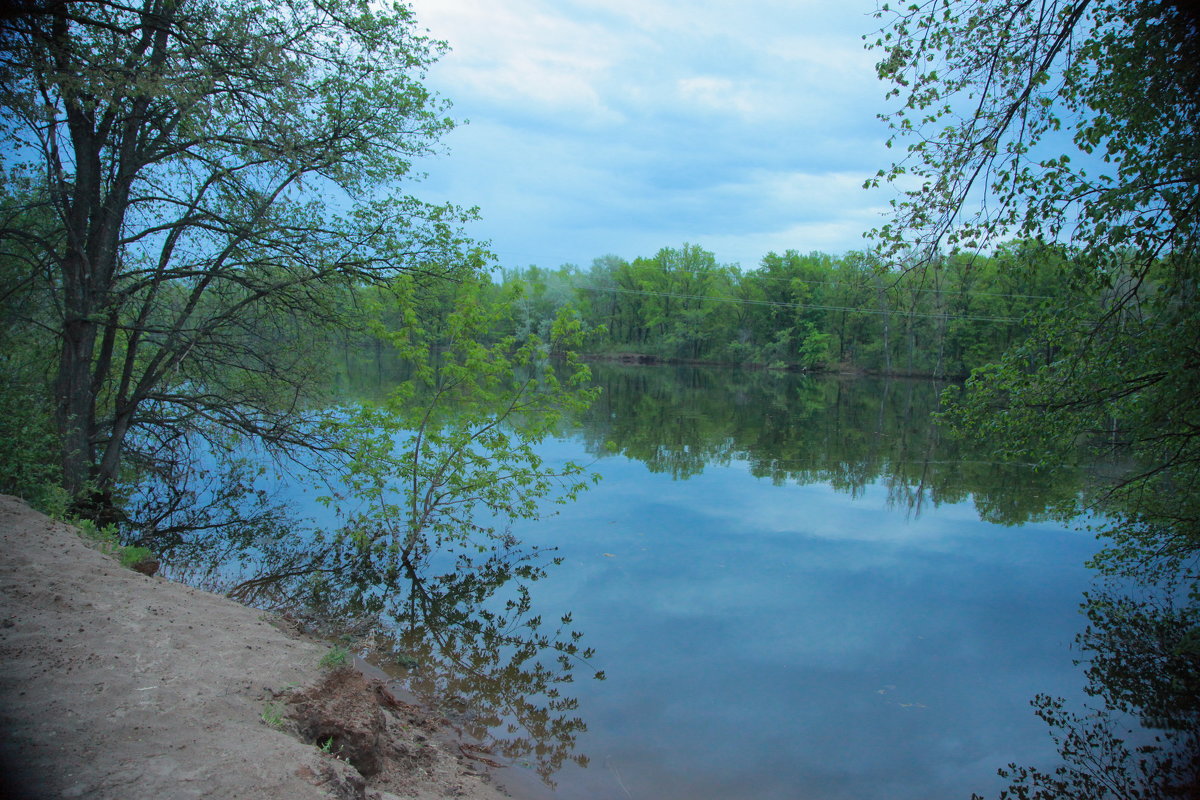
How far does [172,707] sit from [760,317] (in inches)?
3478

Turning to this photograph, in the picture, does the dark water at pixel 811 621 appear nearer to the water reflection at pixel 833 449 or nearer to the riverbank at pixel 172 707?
the water reflection at pixel 833 449

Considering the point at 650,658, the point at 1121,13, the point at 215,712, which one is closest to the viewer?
the point at 215,712

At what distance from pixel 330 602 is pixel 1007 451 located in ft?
31.8

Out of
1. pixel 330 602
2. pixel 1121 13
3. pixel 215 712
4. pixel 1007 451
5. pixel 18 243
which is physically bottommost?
pixel 330 602

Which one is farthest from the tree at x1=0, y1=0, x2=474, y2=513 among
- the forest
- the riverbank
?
the riverbank

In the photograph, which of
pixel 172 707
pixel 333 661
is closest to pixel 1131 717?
pixel 333 661

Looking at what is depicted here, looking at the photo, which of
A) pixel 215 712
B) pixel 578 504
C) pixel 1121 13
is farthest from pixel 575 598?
pixel 1121 13

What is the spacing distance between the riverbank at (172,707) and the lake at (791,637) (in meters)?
1.47

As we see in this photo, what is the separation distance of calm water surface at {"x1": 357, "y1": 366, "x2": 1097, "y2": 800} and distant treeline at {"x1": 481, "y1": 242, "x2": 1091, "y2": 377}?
4303 cm

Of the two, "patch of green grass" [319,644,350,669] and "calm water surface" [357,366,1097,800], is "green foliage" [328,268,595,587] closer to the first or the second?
"calm water surface" [357,366,1097,800]

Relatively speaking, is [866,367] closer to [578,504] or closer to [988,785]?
[578,504]

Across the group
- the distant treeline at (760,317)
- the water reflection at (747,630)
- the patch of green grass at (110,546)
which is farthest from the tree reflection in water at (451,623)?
the distant treeline at (760,317)

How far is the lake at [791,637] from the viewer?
657 cm

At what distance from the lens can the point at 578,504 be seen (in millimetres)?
16078
